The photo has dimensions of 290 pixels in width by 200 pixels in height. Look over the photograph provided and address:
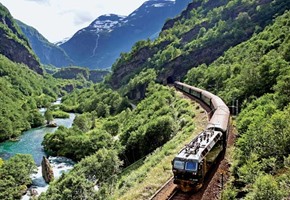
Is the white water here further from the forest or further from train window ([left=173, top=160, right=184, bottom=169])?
train window ([left=173, top=160, right=184, bottom=169])

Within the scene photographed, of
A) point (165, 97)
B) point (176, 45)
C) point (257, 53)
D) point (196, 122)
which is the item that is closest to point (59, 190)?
point (196, 122)

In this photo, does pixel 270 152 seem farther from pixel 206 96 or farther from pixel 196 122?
pixel 206 96

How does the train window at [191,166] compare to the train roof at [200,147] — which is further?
the train roof at [200,147]

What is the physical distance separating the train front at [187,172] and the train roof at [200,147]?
152mm

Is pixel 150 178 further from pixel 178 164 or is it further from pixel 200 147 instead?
pixel 200 147

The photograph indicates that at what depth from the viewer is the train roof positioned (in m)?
23.2

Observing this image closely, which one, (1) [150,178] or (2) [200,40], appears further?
(2) [200,40]

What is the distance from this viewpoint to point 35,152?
87875 mm

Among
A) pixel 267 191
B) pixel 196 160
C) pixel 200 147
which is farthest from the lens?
pixel 200 147

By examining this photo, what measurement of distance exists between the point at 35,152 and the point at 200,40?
299 feet

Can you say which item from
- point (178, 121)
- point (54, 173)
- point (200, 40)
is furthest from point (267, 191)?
point (200, 40)

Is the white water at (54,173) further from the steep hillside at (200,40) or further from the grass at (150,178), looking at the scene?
the steep hillside at (200,40)

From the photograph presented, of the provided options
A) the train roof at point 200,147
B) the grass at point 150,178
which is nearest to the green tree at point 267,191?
the train roof at point 200,147

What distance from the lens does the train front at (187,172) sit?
22.6 metres
